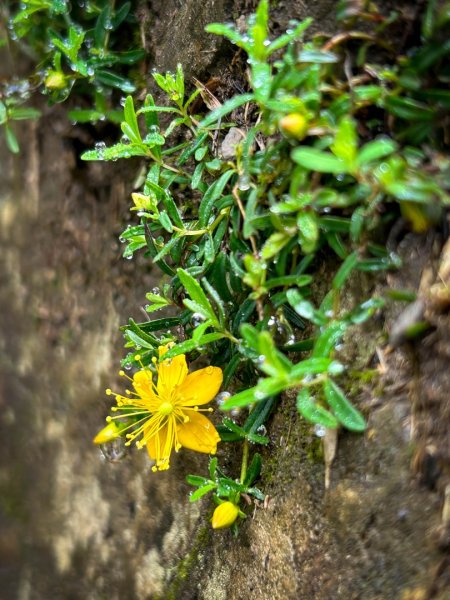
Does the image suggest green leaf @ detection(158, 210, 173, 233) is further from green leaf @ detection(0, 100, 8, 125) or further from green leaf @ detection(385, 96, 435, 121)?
green leaf @ detection(0, 100, 8, 125)

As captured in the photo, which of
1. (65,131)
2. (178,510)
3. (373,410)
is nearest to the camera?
(373,410)

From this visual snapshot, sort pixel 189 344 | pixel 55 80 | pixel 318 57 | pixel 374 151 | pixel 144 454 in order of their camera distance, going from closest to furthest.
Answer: pixel 374 151 < pixel 318 57 < pixel 189 344 < pixel 55 80 < pixel 144 454

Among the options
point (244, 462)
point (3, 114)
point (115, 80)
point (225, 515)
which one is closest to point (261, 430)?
point (244, 462)

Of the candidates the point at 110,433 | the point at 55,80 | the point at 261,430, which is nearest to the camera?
the point at 261,430

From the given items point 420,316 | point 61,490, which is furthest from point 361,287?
point 61,490

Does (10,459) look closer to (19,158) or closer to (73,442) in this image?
(73,442)

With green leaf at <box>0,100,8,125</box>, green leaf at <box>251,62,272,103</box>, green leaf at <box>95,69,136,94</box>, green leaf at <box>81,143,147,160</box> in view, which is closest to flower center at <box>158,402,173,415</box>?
green leaf at <box>81,143,147,160</box>

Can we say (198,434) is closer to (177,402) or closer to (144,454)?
(177,402)

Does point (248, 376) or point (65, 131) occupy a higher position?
point (65, 131)
